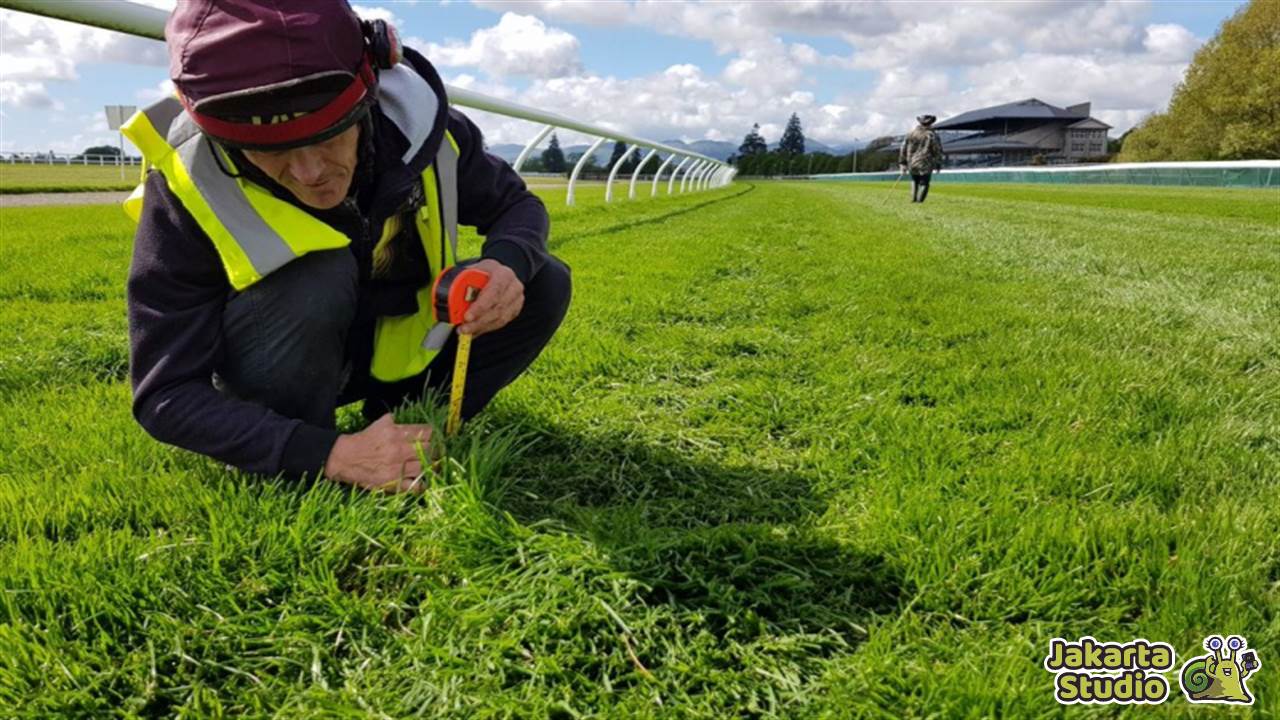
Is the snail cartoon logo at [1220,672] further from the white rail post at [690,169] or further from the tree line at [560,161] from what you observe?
the white rail post at [690,169]

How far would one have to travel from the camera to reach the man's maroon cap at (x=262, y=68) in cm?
141

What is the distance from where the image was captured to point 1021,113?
9288 cm

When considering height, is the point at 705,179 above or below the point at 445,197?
above

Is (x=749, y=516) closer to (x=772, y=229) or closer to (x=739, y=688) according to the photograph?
(x=739, y=688)

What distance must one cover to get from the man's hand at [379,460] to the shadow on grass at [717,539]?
24cm

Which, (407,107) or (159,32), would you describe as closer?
(407,107)

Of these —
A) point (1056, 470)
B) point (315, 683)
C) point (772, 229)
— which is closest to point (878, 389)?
point (1056, 470)

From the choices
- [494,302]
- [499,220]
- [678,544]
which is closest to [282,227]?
[494,302]

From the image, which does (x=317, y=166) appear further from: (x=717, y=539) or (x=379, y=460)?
(x=717, y=539)

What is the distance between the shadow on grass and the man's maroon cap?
3.01 ft

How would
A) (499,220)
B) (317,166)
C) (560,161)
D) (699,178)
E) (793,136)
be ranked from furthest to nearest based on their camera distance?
(793,136) < (699,178) < (560,161) < (499,220) < (317,166)

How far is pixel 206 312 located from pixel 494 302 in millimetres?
594

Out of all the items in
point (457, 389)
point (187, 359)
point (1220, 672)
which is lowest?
point (1220, 672)

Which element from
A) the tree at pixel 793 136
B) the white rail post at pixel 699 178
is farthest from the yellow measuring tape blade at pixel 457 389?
the tree at pixel 793 136
